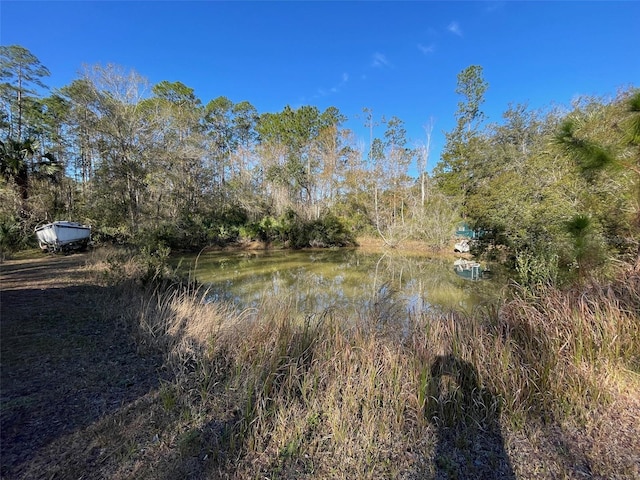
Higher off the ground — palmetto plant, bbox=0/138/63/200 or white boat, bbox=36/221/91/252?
palmetto plant, bbox=0/138/63/200

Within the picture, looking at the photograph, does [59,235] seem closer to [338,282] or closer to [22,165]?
[22,165]

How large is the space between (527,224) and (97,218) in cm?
1558

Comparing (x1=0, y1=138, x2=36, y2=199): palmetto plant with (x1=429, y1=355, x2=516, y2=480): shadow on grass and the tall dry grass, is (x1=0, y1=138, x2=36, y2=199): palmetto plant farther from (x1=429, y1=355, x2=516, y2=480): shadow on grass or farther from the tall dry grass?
(x1=429, y1=355, x2=516, y2=480): shadow on grass

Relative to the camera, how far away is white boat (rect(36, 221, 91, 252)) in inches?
379

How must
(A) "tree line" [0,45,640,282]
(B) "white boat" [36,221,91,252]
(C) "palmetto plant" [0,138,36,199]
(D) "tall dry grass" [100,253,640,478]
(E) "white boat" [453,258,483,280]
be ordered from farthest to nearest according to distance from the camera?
1. (C) "palmetto plant" [0,138,36,199]
2. (E) "white boat" [453,258,483,280]
3. (B) "white boat" [36,221,91,252]
4. (A) "tree line" [0,45,640,282]
5. (D) "tall dry grass" [100,253,640,478]

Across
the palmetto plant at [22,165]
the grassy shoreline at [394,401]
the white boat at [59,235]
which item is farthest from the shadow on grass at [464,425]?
the palmetto plant at [22,165]

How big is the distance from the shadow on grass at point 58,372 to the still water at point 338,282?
6.28ft

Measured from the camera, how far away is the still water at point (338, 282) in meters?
6.35

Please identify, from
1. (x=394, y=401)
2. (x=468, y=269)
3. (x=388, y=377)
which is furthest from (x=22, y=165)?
(x=468, y=269)

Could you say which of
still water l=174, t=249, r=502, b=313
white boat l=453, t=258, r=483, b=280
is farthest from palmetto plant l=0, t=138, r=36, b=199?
white boat l=453, t=258, r=483, b=280

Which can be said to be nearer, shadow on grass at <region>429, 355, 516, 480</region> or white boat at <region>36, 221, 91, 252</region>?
shadow on grass at <region>429, 355, 516, 480</region>

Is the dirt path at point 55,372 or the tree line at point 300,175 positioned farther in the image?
the tree line at point 300,175

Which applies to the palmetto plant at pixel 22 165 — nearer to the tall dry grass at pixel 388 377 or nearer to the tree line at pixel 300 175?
the tree line at pixel 300 175

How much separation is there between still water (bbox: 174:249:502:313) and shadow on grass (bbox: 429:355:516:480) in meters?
2.57
